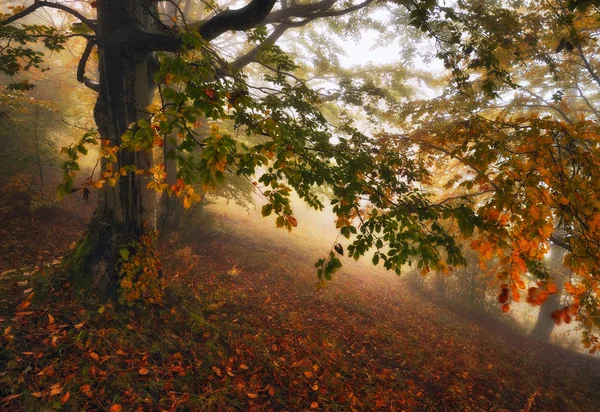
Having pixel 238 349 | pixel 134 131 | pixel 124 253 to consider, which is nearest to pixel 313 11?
pixel 134 131

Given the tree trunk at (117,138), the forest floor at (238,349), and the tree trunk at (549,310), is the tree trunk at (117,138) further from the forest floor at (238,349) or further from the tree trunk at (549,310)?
the tree trunk at (549,310)

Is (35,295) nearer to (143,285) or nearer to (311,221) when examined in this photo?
(143,285)

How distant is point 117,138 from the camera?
425cm

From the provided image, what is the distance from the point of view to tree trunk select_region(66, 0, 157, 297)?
4027 millimetres

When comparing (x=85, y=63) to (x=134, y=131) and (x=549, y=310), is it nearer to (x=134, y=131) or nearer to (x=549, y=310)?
(x=134, y=131)

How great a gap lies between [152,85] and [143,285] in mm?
3184

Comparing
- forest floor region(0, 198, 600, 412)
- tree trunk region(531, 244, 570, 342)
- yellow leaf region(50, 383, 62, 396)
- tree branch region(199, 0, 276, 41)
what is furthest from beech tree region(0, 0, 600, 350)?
tree trunk region(531, 244, 570, 342)

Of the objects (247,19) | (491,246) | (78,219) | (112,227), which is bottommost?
(78,219)

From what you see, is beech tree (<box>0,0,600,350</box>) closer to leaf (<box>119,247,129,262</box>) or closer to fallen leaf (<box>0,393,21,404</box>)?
leaf (<box>119,247,129,262</box>)

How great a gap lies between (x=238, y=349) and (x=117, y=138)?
374cm

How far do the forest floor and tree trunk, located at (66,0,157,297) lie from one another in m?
0.39

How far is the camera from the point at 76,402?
3.01m

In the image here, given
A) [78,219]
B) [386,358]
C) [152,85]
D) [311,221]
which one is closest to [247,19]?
[152,85]

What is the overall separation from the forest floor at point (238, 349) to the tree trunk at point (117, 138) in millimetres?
389
